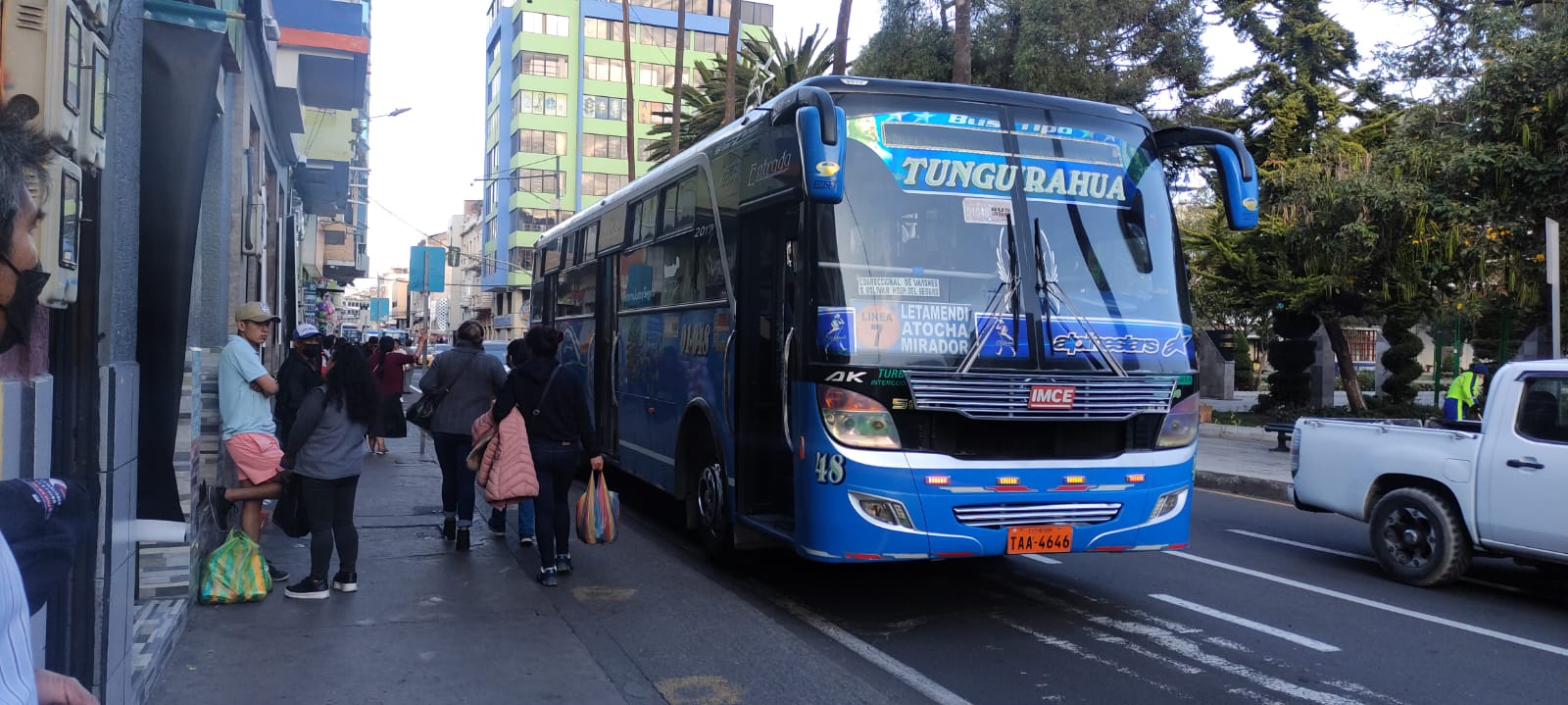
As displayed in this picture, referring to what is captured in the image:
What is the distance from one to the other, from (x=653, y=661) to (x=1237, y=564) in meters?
5.31

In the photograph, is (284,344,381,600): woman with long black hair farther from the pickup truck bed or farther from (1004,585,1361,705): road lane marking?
the pickup truck bed

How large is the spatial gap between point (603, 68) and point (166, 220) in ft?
212

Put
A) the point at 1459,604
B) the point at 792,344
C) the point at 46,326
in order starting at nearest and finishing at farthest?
1. the point at 46,326
2. the point at 792,344
3. the point at 1459,604

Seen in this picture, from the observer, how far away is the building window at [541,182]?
66.9 metres

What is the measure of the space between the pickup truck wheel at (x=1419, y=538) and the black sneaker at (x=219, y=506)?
8110 mm

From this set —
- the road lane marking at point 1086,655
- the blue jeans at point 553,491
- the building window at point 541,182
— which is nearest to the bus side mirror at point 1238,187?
the road lane marking at point 1086,655

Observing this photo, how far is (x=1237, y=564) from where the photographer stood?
9297 mm

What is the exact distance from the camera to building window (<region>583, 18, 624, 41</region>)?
6781cm

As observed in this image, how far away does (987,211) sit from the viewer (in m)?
7.02

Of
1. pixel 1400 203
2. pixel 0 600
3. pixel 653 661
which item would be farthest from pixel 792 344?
pixel 1400 203

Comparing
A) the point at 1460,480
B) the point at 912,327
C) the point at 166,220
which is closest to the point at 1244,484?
the point at 1460,480

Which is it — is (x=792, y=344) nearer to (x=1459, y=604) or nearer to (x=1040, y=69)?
(x=1459, y=604)

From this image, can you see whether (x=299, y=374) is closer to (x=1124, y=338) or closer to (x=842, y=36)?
(x=1124, y=338)

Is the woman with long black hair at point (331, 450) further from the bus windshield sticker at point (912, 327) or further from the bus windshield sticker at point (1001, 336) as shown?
the bus windshield sticker at point (1001, 336)
